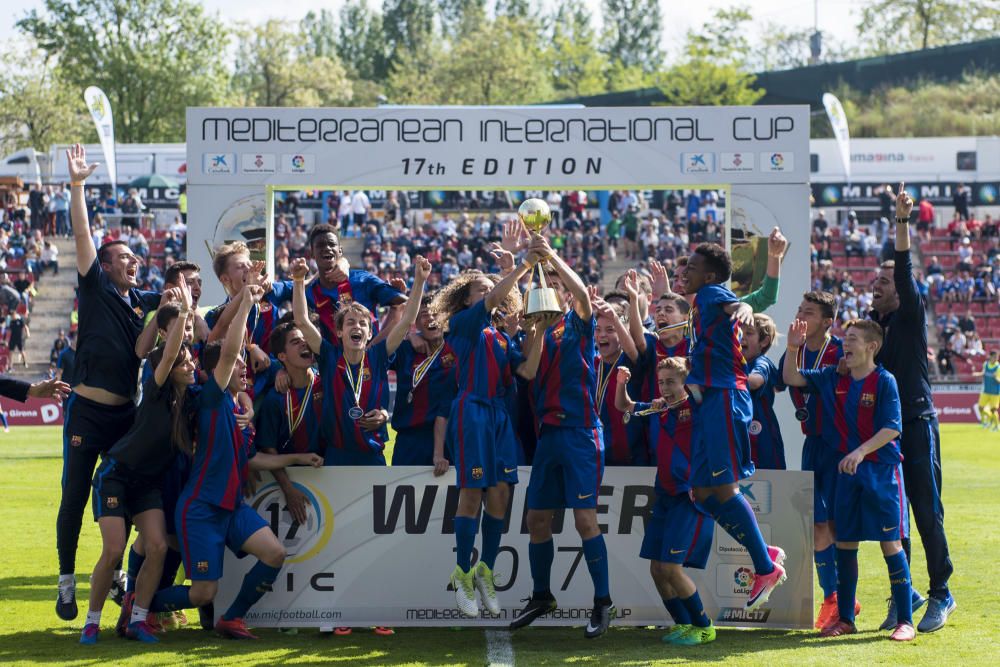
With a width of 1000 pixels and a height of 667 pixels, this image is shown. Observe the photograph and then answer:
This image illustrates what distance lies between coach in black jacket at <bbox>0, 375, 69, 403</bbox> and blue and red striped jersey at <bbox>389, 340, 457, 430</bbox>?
2049 mm

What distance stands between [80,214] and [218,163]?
3.85 m

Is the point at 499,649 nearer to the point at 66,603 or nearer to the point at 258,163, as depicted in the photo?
the point at 66,603

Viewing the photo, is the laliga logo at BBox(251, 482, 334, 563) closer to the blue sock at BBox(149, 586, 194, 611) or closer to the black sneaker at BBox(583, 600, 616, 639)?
the blue sock at BBox(149, 586, 194, 611)

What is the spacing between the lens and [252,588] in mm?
7418

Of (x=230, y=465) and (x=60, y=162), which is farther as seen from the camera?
(x=60, y=162)

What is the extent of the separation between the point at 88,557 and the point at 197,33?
54.4 metres

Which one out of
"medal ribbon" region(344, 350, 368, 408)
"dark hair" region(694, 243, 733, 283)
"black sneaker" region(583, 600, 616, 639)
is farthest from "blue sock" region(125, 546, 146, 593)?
"dark hair" region(694, 243, 733, 283)

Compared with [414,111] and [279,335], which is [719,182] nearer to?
[414,111]

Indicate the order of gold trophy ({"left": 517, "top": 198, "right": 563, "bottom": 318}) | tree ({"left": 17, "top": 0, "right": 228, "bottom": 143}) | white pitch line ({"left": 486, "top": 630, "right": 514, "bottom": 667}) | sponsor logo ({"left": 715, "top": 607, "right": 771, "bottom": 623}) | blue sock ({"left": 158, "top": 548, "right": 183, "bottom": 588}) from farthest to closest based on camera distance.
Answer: tree ({"left": 17, "top": 0, "right": 228, "bottom": 143})
sponsor logo ({"left": 715, "top": 607, "right": 771, "bottom": 623})
blue sock ({"left": 158, "top": 548, "right": 183, "bottom": 588})
gold trophy ({"left": 517, "top": 198, "right": 563, "bottom": 318})
white pitch line ({"left": 486, "top": 630, "right": 514, "bottom": 667})

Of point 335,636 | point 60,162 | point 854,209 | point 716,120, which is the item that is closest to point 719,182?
point 716,120

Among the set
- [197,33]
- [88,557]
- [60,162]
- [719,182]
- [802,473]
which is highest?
[197,33]

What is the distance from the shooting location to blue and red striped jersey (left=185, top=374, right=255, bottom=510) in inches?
287

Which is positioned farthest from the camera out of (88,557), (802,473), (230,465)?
(88,557)

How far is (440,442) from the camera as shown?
26.5 feet
